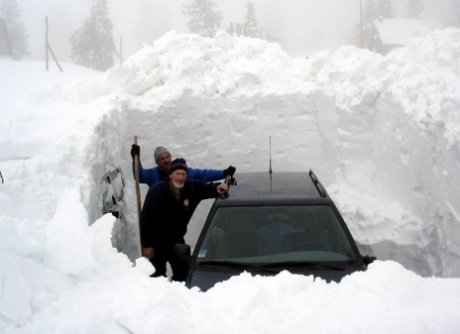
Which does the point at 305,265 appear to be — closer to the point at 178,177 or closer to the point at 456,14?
the point at 178,177

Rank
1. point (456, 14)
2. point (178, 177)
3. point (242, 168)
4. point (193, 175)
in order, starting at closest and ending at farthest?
point (178, 177)
point (193, 175)
point (242, 168)
point (456, 14)

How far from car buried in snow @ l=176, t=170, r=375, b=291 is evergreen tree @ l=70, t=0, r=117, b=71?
37.1 metres

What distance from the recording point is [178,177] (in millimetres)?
4688

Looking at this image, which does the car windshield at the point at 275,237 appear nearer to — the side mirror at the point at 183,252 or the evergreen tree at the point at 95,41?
the side mirror at the point at 183,252

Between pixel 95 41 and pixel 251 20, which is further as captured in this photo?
pixel 95 41

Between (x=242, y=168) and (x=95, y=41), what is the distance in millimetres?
33665

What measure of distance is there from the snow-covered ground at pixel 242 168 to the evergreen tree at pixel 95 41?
99.8ft

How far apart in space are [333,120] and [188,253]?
5.36 meters

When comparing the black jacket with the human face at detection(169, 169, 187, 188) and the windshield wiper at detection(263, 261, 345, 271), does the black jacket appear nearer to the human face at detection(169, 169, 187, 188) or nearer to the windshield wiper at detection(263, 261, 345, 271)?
the human face at detection(169, 169, 187, 188)

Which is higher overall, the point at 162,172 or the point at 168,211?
the point at 162,172

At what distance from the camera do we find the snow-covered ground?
2178 mm

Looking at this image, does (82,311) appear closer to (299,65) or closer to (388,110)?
(388,110)

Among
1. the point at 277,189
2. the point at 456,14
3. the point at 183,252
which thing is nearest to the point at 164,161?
the point at 277,189

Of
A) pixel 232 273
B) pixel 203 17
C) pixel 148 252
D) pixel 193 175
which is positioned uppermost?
pixel 203 17
